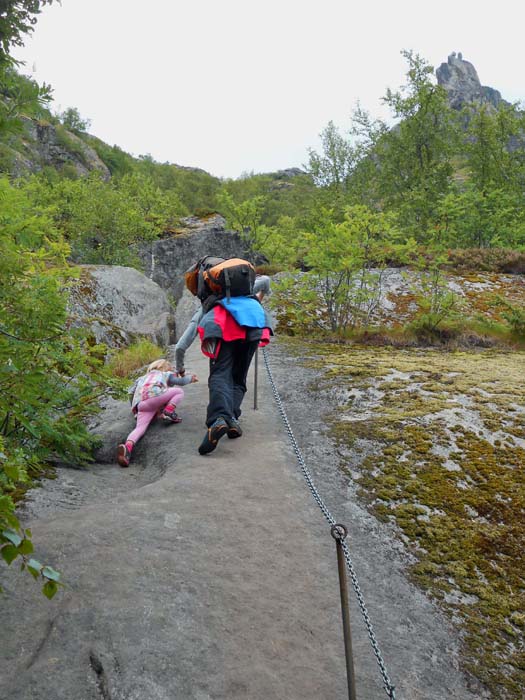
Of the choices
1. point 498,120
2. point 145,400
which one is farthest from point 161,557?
point 498,120

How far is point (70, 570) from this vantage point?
274 centimetres

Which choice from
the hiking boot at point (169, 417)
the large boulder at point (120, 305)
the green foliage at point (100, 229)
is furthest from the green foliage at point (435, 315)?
the green foliage at point (100, 229)

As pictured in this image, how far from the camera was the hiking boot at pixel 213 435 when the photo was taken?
15.3 ft

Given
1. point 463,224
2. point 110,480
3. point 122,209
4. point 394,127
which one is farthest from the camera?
point 394,127

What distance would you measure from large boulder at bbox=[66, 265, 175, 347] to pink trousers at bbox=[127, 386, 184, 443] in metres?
4.57

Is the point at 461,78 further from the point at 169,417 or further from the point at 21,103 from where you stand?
the point at 21,103

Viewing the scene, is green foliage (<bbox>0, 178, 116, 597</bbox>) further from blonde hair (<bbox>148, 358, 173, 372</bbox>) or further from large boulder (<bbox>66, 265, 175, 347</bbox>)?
large boulder (<bbox>66, 265, 175, 347</bbox>)

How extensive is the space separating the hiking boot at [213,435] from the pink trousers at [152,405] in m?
1.22

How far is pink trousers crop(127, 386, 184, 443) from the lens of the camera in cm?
575

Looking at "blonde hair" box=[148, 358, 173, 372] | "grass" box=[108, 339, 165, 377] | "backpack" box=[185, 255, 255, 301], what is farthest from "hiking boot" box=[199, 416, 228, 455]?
"grass" box=[108, 339, 165, 377]

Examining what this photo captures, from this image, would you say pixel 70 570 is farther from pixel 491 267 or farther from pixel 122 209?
pixel 122 209

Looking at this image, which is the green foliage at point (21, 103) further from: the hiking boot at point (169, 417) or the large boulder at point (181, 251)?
the large boulder at point (181, 251)

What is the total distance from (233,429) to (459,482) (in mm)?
2135

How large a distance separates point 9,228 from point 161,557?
7.45 ft
